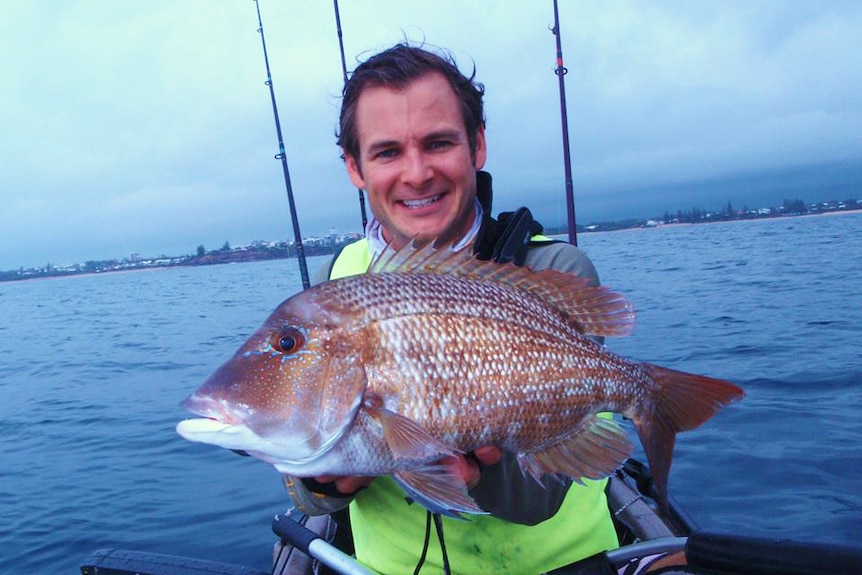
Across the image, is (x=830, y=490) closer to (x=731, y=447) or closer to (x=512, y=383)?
(x=731, y=447)

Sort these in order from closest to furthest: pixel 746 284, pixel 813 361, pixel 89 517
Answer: pixel 89 517 < pixel 813 361 < pixel 746 284

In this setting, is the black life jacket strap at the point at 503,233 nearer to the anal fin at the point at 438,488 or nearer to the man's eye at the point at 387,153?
Answer: the man's eye at the point at 387,153

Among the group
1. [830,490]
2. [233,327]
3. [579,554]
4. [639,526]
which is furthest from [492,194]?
[233,327]

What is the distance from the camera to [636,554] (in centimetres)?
256

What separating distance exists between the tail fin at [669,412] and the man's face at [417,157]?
1.11 m

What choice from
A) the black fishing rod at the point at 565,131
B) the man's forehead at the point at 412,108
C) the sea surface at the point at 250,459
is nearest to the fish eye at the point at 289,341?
the man's forehead at the point at 412,108

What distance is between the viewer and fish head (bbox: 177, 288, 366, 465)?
5.91 ft

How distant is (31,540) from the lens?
6172 mm

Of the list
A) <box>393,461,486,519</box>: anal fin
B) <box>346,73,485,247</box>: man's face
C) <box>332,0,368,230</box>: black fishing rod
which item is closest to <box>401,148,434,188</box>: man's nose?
<box>346,73,485,247</box>: man's face

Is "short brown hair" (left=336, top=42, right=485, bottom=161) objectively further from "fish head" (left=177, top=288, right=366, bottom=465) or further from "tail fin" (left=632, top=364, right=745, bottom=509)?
"tail fin" (left=632, top=364, right=745, bottom=509)

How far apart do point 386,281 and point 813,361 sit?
9347 millimetres

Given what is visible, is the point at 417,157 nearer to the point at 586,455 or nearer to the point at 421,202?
the point at 421,202

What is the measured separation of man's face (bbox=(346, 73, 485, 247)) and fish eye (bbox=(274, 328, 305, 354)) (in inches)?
37.6

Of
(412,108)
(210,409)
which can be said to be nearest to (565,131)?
(412,108)
